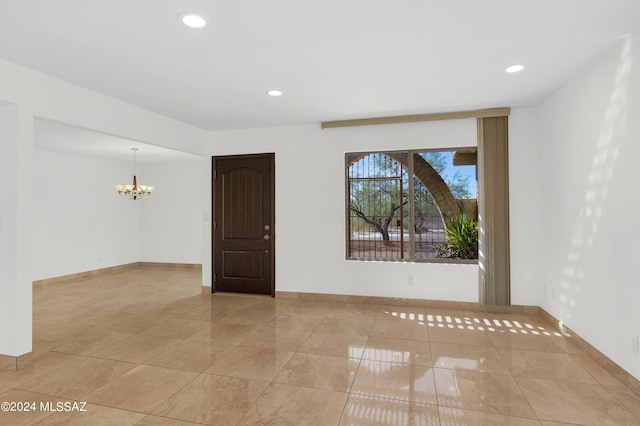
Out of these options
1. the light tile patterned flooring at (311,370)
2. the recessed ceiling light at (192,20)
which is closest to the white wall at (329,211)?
the light tile patterned flooring at (311,370)

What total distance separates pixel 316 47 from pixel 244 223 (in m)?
3.34

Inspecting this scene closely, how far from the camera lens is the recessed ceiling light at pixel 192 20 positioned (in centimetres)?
227

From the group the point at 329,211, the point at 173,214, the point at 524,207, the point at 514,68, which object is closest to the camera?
the point at 514,68

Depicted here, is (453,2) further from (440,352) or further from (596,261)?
(440,352)

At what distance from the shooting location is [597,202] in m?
3.04

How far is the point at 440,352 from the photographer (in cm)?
325

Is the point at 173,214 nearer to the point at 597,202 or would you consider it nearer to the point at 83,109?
the point at 83,109

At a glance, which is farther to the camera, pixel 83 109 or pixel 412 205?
pixel 412 205

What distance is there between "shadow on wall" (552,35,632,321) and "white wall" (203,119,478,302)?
113 centimetres

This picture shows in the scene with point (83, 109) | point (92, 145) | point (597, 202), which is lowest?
point (597, 202)

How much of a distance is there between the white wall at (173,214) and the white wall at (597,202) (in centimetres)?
667

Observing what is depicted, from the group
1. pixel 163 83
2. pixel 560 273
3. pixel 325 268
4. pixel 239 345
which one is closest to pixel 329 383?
pixel 239 345

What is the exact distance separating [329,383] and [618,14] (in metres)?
3.21

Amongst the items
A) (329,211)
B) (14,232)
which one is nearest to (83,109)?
(14,232)
